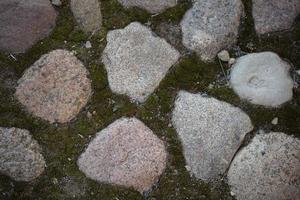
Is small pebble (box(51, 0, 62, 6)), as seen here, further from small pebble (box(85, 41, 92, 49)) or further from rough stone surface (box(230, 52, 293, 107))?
rough stone surface (box(230, 52, 293, 107))

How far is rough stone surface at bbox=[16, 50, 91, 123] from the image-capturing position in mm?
1946

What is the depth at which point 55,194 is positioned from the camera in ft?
6.29

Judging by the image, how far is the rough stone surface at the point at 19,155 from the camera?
1.89 metres

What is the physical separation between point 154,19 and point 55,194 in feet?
2.59

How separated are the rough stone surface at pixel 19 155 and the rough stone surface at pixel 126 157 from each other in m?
0.17

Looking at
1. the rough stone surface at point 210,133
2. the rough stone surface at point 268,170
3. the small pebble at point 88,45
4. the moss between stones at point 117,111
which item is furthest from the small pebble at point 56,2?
the rough stone surface at point 268,170

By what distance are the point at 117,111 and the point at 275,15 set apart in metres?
0.73

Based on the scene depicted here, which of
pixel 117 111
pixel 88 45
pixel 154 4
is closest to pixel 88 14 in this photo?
pixel 88 45

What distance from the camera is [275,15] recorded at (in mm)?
2000

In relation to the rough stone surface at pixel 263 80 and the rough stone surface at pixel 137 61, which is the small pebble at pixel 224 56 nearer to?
the rough stone surface at pixel 263 80

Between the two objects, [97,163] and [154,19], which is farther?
[154,19]

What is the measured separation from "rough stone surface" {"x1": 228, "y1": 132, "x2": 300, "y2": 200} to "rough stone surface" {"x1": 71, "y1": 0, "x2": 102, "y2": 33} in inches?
30.3

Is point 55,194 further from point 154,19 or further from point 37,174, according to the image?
point 154,19

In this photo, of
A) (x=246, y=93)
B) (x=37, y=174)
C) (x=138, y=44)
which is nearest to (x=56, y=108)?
(x=37, y=174)
